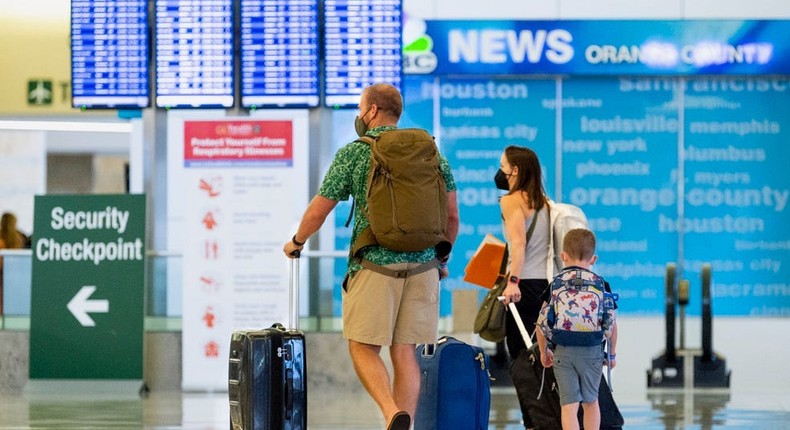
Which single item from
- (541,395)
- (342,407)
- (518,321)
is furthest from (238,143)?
(541,395)

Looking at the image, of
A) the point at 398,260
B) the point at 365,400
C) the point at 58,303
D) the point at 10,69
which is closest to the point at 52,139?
the point at 10,69

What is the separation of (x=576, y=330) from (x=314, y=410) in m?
3.35

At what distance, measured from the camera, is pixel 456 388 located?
20.2ft

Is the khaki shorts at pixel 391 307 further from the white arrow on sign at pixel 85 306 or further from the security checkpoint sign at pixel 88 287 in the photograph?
the white arrow on sign at pixel 85 306

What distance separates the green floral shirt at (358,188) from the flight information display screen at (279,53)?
4.49m

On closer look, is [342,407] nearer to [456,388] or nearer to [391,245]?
[456,388]

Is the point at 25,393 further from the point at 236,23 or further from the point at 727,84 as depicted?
the point at 727,84

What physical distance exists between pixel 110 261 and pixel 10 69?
264 inches

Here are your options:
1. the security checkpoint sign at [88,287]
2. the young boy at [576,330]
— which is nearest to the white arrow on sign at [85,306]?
the security checkpoint sign at [88,287]

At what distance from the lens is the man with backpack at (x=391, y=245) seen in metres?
5.48

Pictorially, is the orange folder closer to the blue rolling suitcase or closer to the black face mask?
the black face mask

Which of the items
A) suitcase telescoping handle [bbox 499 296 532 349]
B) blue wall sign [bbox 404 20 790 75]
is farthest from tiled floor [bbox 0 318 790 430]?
blue wall sign [bbox 404 20 790 75]

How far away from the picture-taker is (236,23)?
408 inches

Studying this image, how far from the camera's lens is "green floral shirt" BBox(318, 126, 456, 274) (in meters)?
5.62
